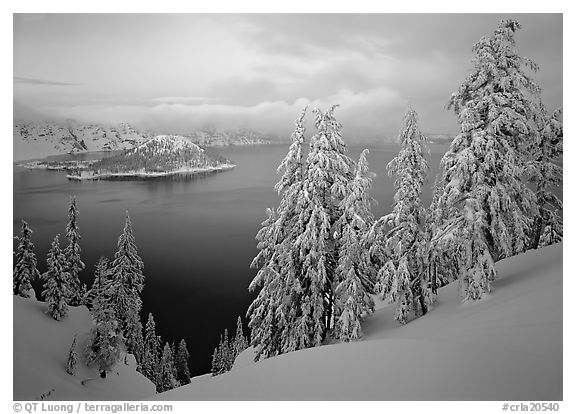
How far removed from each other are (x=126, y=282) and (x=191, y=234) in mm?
9817

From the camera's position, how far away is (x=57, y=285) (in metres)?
19.9

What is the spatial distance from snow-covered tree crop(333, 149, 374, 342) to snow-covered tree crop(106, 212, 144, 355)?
1569cm

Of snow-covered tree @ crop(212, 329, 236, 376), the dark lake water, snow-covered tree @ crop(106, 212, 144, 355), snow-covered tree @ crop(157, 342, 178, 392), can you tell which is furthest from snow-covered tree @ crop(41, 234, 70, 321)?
snow-covered tree @ crop(212, 329, 236, 376)

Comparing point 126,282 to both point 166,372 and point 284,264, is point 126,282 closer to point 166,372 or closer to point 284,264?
point 166,372

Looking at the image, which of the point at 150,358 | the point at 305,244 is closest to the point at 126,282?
the point at 150,358

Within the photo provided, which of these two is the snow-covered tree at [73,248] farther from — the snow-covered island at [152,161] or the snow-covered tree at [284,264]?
the snow-covered tree at [284,264]

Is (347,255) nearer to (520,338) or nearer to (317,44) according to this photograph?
(520,338)

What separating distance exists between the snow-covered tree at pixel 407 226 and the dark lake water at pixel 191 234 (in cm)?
451

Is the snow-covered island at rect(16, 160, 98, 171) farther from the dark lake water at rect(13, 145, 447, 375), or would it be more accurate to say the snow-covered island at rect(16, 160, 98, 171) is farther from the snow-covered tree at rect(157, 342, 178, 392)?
the snow-covered tree at rect(157, 342, 178, 392)

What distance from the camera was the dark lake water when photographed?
2109 centimetres

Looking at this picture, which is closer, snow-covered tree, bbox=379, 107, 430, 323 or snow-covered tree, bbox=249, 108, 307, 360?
snow-covered tree, bbox=379, 107, 430, 323

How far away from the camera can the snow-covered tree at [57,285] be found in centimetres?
1903
